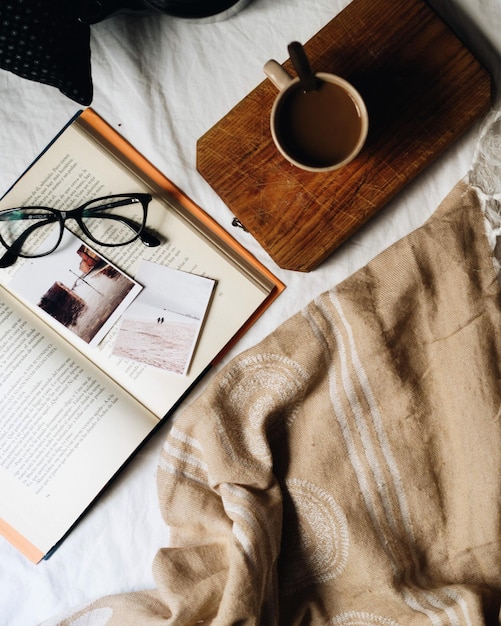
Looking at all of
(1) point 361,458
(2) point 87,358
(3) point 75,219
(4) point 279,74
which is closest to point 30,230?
(3) point 75,219

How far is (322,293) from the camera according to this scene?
62 centimetres

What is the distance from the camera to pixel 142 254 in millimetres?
668

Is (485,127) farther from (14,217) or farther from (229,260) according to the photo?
(14,217)

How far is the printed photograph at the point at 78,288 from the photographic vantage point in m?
0.67

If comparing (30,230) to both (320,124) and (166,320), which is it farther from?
(320,124)

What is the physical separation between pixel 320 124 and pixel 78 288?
1.04 feet

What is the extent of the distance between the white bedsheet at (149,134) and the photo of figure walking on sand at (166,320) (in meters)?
0.06

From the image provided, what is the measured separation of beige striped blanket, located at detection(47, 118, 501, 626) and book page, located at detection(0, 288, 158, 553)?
0.08m

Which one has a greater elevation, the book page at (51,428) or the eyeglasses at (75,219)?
the eyeglasses at (75,219)

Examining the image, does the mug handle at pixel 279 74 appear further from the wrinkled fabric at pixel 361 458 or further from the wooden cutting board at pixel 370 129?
the wrinkled fabric at pixel 361 458

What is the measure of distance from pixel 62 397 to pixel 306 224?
329mm

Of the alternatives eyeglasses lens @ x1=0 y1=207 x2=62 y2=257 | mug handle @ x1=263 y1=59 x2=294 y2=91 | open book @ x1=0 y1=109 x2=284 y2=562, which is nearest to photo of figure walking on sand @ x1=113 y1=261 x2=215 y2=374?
open book @ x1=0 y1=109 x2=284 y2=562

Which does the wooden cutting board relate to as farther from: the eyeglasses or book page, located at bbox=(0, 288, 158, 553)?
book page, located at bbox=(0, 288, 158, 553)

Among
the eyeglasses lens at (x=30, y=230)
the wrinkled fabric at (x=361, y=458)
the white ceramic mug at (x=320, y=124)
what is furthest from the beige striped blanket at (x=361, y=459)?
the eyeglasses lens at (x=30, y=230)
